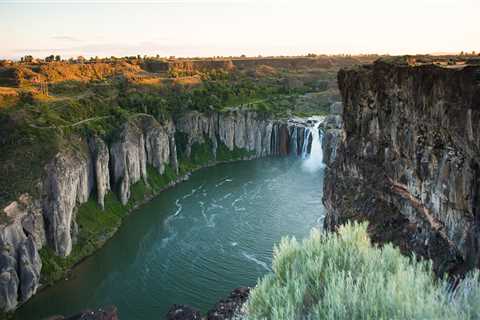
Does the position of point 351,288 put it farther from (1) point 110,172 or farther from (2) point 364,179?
(1) point 110,172

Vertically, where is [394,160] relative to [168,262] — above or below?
above

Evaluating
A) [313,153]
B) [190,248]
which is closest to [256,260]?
[190,248]

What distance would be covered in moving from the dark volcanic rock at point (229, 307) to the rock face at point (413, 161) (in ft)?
33.3

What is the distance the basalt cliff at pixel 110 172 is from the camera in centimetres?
3988

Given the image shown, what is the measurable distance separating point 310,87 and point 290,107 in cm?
2833

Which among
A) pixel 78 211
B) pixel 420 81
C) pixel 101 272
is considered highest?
pixel 420 81

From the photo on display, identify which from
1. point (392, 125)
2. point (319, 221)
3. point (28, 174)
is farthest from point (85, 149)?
point (392, 125)

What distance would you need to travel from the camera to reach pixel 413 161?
32.7m

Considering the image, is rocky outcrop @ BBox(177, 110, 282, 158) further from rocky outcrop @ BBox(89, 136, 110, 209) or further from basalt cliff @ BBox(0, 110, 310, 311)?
rocky outcrop @ BBox(89, 136, 110, 209)

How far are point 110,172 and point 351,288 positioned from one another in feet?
176

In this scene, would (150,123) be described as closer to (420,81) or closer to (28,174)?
(28,174)

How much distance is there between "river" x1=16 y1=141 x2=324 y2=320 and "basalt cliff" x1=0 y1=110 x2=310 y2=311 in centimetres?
242

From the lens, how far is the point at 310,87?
135 m

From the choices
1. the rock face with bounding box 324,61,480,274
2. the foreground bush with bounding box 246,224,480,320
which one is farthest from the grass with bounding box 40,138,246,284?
the foreground bush with bounding box 246,224,480,320
